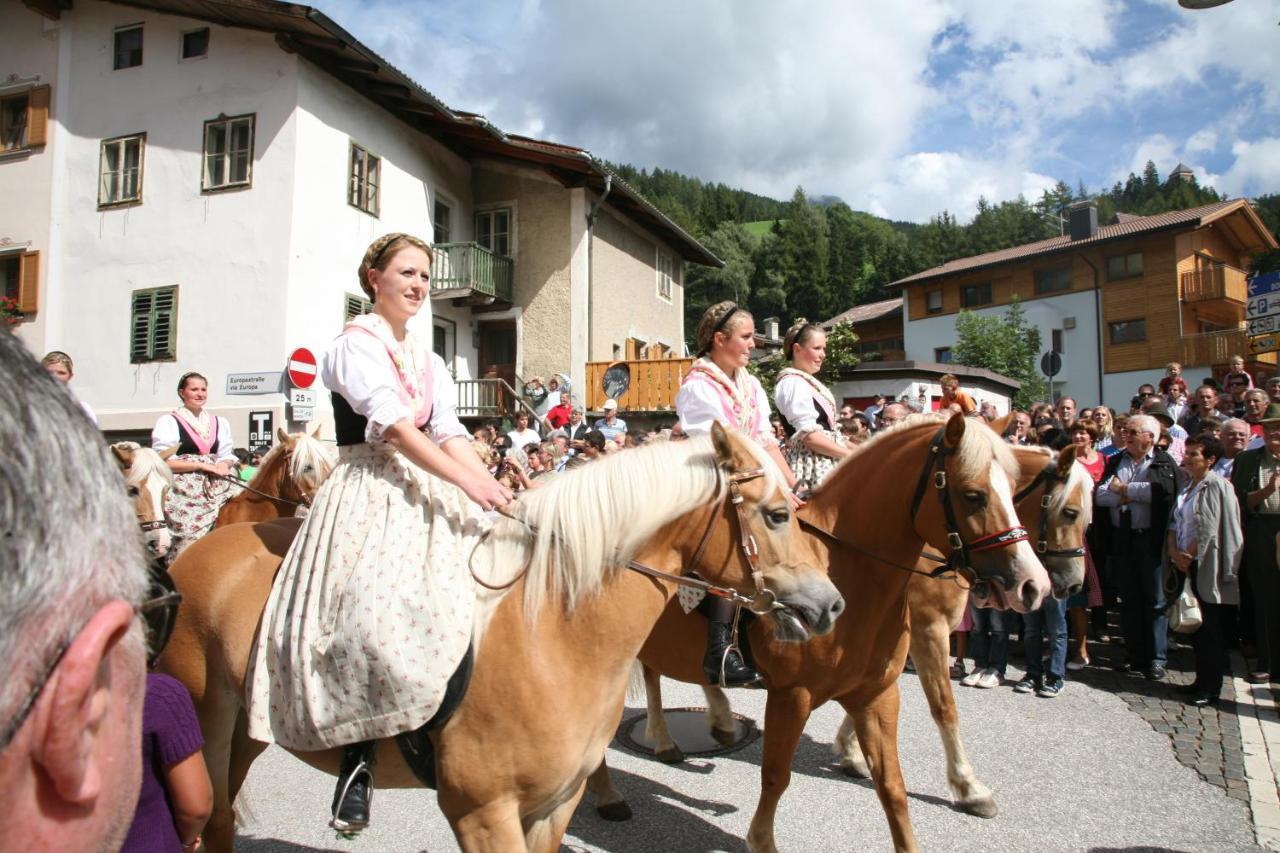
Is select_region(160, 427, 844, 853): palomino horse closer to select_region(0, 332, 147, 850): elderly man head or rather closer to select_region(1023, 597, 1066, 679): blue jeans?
select_region(0, 332, 147, 850): elderly man head

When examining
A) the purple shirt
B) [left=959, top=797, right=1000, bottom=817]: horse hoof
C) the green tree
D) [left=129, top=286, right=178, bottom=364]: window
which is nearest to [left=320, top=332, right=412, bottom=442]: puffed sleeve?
the purple shirt

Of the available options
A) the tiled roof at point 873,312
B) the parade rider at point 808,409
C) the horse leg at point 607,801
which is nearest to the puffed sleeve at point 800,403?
the parade rider at point 808,409

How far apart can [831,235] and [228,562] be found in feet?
244

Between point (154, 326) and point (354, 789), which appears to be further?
point (154, 326)

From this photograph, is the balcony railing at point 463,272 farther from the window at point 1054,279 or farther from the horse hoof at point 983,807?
the window at point 1054,279

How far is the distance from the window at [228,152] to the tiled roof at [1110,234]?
34380 millimetres

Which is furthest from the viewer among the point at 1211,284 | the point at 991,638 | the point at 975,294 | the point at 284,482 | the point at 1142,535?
the point at 975,294

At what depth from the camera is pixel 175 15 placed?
16.9 metres

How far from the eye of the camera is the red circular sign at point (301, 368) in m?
13.5

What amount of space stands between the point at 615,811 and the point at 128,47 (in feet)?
67.8

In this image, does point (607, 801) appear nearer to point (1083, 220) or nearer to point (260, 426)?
point (260, 426)

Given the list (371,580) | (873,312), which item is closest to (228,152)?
(371,580)

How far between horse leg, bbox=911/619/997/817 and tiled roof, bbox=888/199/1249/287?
1434 inches

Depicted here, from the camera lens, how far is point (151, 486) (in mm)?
5707
